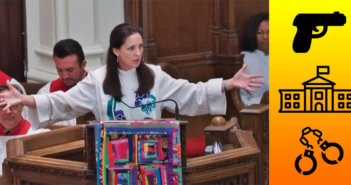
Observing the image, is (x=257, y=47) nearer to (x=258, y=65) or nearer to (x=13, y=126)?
(x=258, y=65)

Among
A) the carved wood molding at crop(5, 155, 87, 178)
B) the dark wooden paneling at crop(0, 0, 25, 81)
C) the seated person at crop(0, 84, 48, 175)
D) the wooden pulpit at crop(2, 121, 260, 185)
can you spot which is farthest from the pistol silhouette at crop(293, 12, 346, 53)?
the carved wood molding at crop(5, 155, 87, 178)

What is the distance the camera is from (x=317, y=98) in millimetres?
4887

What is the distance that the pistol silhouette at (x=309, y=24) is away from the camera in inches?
199

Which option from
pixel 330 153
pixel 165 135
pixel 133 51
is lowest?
pixel 330 153

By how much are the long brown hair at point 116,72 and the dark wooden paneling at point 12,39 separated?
5.78ft

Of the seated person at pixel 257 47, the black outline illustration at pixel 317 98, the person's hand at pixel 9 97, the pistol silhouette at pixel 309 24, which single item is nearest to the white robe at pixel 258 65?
the seated person at pixel 257 47

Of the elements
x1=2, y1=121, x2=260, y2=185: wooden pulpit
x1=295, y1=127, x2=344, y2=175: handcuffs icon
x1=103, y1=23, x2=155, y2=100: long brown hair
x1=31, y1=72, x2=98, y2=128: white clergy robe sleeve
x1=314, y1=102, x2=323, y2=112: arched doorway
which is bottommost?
x1=295, y1=127, x2=344, y2=175: handcuffs icon

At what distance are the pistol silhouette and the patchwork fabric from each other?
72.8 inches

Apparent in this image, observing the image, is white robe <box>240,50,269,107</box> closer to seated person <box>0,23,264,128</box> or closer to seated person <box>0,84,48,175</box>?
seated person <box>0,23,264,128</box>

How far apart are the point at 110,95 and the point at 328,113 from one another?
58.6 inches

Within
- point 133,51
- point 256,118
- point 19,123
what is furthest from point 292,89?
point 19,123

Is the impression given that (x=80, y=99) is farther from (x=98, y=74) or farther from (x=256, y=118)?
(x=256, y=118)

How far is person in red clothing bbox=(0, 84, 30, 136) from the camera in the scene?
14.3 feet

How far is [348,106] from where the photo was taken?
500 cm
